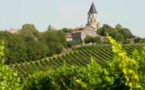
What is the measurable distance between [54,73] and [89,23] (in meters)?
103

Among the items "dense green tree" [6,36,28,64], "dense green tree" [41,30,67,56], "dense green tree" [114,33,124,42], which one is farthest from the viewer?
"dense green tree" [114,33,124,42]

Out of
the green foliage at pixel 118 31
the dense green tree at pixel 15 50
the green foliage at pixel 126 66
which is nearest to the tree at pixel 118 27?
the green foliage at pixel 118 31

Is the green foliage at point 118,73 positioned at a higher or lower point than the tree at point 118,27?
higher

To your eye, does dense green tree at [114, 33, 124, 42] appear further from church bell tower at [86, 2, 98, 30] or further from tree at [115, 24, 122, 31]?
church bell tower at [86, 2, 98, 30]

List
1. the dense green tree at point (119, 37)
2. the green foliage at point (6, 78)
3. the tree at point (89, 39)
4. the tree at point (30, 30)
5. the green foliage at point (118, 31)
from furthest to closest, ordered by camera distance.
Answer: the tree at point (30, 30), the tree at point (89, 39), the green foliage at point (118, 31), the dense green tree at point (119, 37), the green foliage at point (6, 78)

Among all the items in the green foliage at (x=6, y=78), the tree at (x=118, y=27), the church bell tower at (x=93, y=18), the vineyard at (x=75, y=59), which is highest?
the green foliage at (x=6, y=78)

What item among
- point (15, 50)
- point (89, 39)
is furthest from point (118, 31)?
point (15, 50)

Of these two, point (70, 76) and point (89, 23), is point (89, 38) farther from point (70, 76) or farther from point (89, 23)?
point (70, 76)

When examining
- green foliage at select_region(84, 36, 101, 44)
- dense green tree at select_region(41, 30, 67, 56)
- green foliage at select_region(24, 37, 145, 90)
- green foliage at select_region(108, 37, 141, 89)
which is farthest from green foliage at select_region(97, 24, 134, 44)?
green foliage at select_region(108, 37, 141, 89)

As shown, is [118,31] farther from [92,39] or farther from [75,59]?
[75,59]

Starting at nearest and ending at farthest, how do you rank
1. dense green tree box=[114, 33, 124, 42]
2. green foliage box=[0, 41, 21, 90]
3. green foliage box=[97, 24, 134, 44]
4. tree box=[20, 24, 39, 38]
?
green foliage box=[0, 41, 21, 90] → dense green tree box=[114, 33, 124, 42] → green foliage box=[97, 24, 134, 44] → tree box=[20, 24, 39, 38]

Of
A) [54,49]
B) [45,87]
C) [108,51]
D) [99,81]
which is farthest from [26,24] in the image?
[99,81]

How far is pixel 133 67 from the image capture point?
315 inches

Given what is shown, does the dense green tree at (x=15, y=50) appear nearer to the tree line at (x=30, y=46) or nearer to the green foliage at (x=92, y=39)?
the tree line at (x=30, y=46)
